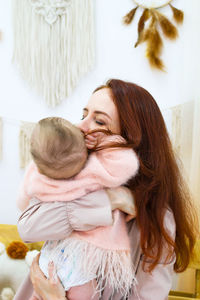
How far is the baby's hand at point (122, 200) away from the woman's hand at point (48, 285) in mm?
258

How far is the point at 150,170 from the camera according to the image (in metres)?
0.84

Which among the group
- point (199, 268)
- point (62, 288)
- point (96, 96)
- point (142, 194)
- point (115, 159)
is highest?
point (96, 96)

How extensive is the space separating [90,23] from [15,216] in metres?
1.29

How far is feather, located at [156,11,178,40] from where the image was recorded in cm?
150

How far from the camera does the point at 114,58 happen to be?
162 centimetres

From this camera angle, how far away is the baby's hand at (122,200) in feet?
2.51

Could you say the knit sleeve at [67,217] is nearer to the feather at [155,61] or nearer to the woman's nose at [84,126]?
the woman's nose at [84,126]

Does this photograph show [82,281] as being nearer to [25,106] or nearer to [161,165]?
[161,165]

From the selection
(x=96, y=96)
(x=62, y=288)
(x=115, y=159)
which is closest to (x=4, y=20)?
(x=96, y=96)

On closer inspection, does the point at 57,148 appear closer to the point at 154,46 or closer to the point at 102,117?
the point at 102,117

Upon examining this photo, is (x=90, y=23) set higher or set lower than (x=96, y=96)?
higher

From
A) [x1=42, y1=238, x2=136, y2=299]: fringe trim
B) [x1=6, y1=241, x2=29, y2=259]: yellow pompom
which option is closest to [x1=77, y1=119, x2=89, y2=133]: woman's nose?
[x1=42, y1=238, x2=136, y2=299]: fringe trim

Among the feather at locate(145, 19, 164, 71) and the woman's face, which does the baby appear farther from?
the feather at locate(145, 19, 164, 71)

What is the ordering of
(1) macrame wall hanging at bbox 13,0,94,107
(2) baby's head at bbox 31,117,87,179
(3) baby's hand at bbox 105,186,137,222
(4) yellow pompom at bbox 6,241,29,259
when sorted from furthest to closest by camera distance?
(1) macrame wall hanging at bbox 13,0,94,107, (4) yellow pompom at bbox 6,241,29,259, (3) baby's hand at bbox 105,186,137,222, (2) baby's head at bbox 31,117,87,179
